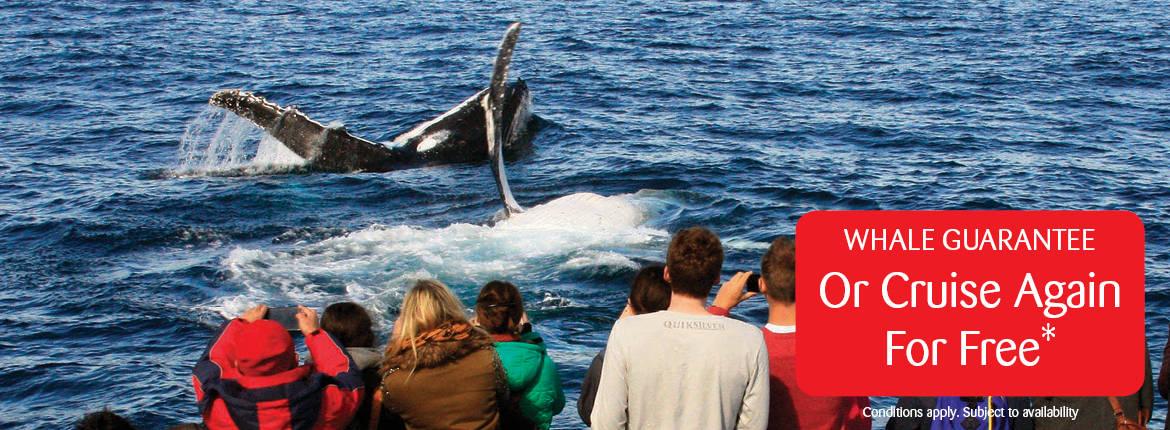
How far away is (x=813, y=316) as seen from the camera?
6461mm

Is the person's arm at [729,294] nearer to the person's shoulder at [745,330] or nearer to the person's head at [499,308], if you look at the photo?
the person's shoulder at [745,330]

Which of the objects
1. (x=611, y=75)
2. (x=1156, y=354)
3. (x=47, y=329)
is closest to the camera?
(x=1156, y=354)

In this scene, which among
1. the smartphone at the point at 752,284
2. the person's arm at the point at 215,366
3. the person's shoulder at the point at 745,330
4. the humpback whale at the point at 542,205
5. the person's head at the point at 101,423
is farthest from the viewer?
the humpback whale at the point at 542,205

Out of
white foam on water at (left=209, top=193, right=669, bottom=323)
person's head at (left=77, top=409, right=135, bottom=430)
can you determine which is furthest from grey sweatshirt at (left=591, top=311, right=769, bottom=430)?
white foam on water at (left=209, top=193, right=669, bottom=323)

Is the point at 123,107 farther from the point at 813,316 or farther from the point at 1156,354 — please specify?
the point at 813,316

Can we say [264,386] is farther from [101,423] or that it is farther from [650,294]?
[650,294]

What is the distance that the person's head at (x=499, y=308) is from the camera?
6969 mm

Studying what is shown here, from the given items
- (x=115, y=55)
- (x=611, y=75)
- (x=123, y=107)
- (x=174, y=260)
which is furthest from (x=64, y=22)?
(x=174, y=260)

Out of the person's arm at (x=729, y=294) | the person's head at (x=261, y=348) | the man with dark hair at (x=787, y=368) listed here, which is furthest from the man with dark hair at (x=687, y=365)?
the person's head at (x=261, y=348)

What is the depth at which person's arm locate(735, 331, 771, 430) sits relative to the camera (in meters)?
5.96

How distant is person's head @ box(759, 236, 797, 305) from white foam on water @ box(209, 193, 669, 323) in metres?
7.68

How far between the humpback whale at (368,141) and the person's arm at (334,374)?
11751mm

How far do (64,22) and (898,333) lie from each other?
33074mm

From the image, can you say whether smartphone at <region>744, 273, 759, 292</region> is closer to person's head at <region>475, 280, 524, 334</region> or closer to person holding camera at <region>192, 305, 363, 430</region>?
person's head at <region>475, 280, 524, 334</region>
